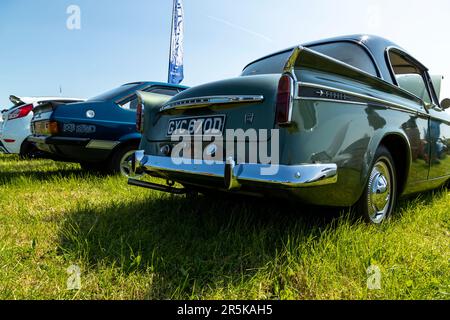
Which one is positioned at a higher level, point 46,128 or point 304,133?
point 304,133

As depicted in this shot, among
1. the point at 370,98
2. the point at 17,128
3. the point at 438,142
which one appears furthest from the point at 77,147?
the point at 438,142

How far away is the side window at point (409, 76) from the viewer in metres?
2.91

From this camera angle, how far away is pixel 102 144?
13.3 ft

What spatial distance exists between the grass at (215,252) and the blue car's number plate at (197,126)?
2.21 ft

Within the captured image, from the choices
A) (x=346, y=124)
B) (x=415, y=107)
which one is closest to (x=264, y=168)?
(x=346, y=124)

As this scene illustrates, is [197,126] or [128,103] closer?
[197,126]

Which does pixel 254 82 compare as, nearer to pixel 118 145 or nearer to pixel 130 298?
pixel 130 298

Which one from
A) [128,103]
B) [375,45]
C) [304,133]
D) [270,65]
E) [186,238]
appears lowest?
[186,238]

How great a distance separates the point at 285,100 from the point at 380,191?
113cm

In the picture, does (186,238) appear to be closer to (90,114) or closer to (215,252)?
(215,252)

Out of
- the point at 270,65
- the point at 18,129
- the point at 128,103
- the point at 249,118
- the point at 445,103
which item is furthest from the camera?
the point at 18,129

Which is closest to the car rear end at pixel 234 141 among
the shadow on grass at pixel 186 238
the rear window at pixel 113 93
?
the shadow on grass at pixel 186 238

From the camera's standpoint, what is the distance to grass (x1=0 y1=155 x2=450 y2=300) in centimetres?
154

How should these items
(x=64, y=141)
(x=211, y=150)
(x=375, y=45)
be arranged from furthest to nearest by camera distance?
(x=64, y=141)
(x=375, y=45)
(x=211, y=150)
